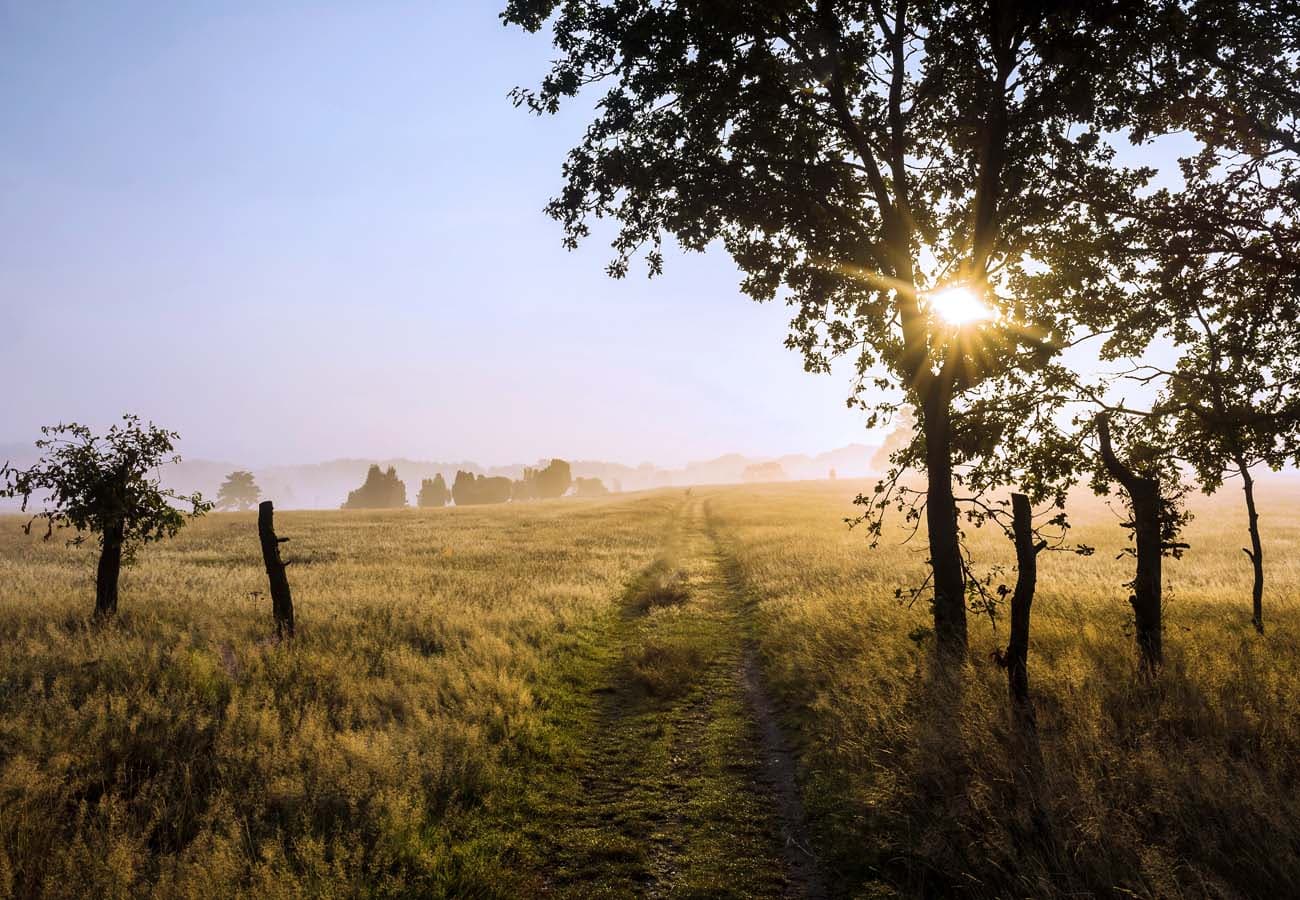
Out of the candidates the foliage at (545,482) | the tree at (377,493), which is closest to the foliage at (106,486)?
the tree at (377,493)

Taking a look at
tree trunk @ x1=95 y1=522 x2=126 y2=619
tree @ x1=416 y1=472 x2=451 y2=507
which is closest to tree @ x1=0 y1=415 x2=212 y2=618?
tree trunk @ x1=95 y1=522 x2=126 y2=619

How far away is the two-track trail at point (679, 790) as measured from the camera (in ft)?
17.7

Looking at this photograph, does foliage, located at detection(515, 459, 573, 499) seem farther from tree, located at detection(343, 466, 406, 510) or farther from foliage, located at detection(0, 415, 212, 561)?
foliage, located at detection(0, 415, 212, 561)

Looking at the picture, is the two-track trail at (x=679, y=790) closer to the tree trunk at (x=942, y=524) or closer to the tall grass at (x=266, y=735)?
the tall grass at (x=266, y=735)

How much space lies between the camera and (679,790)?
6.97 metres

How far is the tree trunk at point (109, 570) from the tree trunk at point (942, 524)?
16.8m

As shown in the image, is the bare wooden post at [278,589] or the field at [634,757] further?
the bare wooden post at [278,589]

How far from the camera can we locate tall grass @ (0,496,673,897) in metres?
5.13

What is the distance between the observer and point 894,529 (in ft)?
142

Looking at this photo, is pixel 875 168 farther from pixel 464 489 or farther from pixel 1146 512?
pixel 464 489

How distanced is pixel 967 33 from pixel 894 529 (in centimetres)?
3902

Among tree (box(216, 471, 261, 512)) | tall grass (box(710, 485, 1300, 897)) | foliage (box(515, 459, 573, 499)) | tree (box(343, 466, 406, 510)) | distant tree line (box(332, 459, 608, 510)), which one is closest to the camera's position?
tall grass (box(710, 485, 1300, 897))

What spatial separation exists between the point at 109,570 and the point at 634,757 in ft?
42.8

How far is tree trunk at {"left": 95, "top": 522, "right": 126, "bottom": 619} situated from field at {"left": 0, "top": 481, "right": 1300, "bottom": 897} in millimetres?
538
